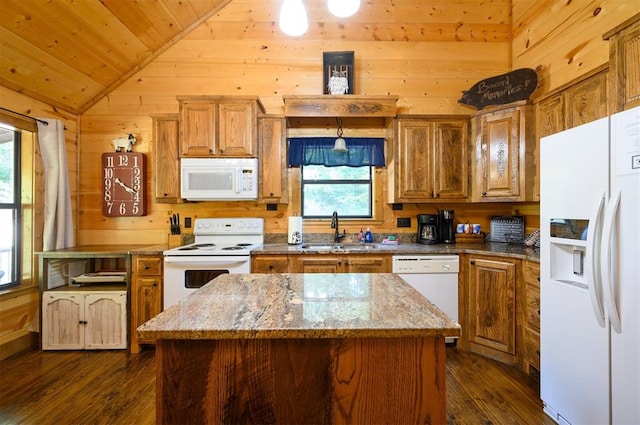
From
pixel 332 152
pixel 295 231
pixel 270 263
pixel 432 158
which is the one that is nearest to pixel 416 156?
pixel 432 158

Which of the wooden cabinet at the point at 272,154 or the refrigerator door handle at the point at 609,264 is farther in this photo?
the wooden cabinet at the point at 272,154

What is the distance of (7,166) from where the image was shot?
8.95ft

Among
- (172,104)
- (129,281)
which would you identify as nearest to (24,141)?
(172,104)

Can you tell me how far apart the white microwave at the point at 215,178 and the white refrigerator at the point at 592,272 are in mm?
2378

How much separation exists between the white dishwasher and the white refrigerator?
87cm

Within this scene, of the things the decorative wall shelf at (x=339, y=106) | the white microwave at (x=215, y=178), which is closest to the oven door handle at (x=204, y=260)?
the white microwave at (x=215, y=178)

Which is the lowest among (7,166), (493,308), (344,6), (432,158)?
(493,308)

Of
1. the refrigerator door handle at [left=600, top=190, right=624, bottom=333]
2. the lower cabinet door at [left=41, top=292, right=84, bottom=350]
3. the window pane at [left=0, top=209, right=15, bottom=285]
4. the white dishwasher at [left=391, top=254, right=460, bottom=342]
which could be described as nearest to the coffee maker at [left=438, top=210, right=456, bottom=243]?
the white dishwasher at [left=391, top=254, right=460, bottom=342]

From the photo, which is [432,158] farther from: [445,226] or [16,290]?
[16,290]

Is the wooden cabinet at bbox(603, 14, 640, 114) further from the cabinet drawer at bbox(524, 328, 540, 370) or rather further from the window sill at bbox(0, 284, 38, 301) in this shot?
the window sill at bbox(0, 284, 38, 301)

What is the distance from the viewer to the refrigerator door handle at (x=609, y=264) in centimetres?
137

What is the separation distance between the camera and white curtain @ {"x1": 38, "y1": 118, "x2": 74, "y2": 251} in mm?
2844

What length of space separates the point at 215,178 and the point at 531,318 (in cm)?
294

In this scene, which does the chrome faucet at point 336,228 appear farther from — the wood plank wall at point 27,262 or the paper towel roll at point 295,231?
the wood plank wall at point 27,262
